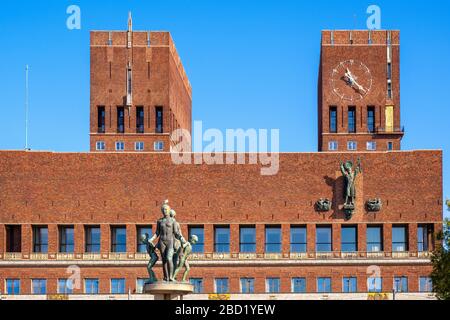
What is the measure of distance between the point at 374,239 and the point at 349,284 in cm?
500

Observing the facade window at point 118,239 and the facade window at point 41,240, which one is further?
the facade window at point 118,239

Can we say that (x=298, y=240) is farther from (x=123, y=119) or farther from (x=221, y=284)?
(x=123, y=119)

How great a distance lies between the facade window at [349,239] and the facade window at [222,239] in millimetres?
10445

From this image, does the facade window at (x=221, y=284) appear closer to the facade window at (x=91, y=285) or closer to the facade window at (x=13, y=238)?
the facade window at (x=91, y=285)

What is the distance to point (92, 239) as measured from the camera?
10950cm

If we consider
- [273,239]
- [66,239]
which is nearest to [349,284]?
[273,239]

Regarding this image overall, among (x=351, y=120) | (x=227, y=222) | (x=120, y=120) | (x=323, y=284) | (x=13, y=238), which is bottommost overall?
(x=323, y=284)

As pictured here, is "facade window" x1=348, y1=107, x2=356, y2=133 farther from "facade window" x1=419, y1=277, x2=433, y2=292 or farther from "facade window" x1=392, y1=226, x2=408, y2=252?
"facade window" x1=419, y1=277, x2=433, y2=292

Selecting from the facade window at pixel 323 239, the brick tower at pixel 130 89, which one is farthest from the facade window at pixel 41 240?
the brick tower at pixel 130 89

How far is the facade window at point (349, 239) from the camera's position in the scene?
10869 cm

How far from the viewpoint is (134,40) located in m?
A: 135

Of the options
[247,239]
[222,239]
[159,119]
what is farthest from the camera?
[159,119]

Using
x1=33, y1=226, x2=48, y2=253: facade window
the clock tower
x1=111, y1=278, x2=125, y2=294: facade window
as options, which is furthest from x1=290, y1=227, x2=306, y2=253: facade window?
the clock tower
